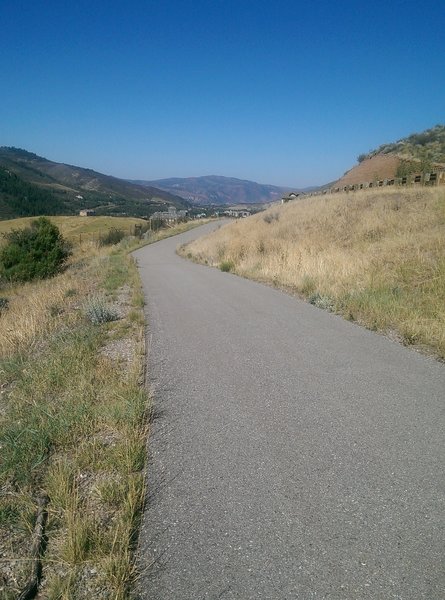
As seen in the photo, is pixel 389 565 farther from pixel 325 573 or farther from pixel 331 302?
pixel 331 302

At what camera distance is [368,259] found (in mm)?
11117

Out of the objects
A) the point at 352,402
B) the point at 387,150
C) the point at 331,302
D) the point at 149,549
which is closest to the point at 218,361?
the point at 352,402

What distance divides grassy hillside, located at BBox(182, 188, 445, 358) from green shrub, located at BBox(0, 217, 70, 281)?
1363 centimetres

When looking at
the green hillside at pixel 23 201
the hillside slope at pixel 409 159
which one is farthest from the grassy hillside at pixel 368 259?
the green hillside at pixel 23 201

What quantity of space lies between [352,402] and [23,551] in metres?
Result: 3.32

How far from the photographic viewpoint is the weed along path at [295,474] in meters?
2.15

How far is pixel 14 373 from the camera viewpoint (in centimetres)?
546

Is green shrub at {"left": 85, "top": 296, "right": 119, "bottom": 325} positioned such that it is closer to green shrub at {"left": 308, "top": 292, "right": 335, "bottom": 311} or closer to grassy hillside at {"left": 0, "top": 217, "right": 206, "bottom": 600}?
grassy hillside at {"left": 0, "top": 217, "right": 206, "bottom": 600}

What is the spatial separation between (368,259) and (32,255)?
87.4ft

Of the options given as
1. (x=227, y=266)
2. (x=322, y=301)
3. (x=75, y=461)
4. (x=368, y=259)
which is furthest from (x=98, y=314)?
(x=227, y=266)

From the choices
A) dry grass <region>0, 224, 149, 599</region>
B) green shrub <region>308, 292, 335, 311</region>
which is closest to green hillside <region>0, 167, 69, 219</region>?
green shrub <region>308, 292, 335, 311</region>

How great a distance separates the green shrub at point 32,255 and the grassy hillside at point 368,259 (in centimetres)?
1363

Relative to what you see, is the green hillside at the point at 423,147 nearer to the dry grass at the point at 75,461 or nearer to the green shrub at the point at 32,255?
the green shrub at the point at 32,255

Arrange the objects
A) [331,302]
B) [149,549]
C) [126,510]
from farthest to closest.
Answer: [331,302], [126,510], [149,549]
